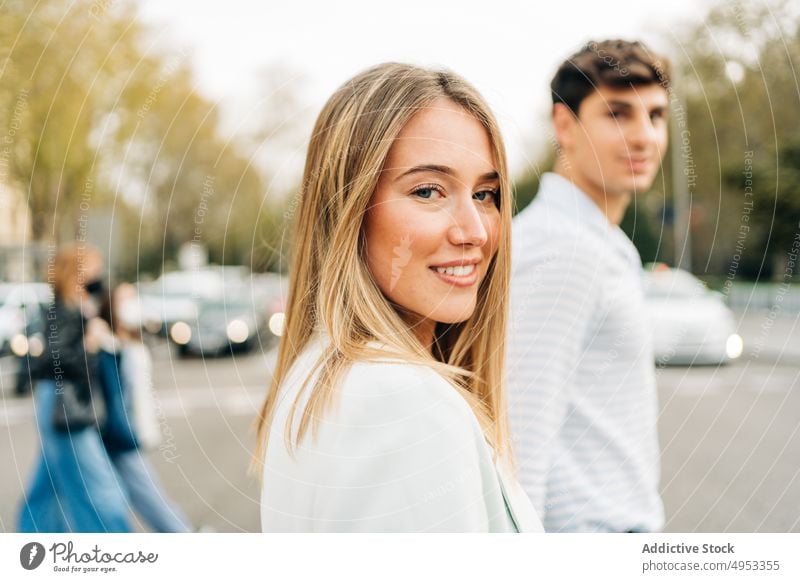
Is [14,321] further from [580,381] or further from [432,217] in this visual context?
[432,217]

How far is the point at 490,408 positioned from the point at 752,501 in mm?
3630

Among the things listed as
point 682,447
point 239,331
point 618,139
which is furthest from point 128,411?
point 239,331

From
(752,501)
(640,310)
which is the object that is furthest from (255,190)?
(752,501)

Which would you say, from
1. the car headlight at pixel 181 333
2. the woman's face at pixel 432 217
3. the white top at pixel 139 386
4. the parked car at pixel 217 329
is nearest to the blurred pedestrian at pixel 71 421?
the white top at pixel 139 386

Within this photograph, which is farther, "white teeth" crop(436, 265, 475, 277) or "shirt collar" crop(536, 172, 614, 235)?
"shirt collar" crop(536, 172, 614, 235)

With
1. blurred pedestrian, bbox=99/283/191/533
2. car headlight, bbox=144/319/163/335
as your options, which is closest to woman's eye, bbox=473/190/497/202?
blurred pedestrian, bbox=99/283/191/533

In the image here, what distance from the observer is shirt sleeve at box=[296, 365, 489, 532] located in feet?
3.74

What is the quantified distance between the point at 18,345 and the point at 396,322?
9169mm

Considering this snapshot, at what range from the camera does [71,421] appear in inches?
151

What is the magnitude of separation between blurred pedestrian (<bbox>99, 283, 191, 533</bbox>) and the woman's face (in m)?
2.59

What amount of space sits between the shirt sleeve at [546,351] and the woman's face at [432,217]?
348 millimetres

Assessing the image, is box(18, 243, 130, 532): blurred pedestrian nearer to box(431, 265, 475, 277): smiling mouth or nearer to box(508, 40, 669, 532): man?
box(508, 40, 669, 532): man
